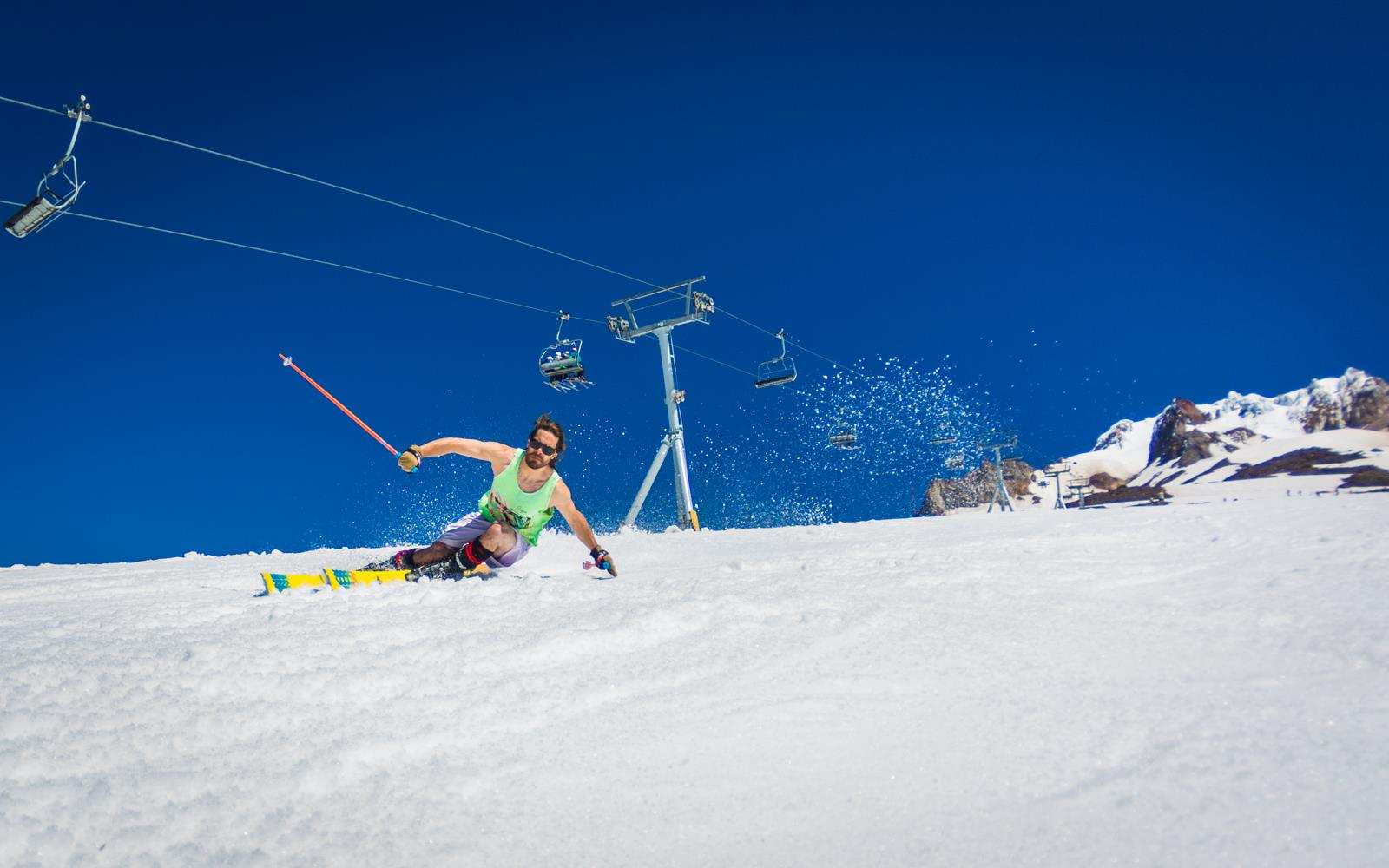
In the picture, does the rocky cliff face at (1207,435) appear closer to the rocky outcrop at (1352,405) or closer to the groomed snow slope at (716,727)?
the rocky outcrop at (1352,405)

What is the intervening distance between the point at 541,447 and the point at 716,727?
10.7 ft

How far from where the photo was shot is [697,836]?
4.70 ft

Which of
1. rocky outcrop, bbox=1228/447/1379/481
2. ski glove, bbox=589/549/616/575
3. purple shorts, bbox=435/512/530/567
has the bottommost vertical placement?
ski glove, bbox=589/549/616/575

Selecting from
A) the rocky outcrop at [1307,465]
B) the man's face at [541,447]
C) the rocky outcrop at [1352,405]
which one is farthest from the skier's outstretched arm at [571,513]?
the rocky outcrop at [1352,405]

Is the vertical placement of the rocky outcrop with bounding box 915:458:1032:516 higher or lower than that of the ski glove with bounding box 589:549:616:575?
higher

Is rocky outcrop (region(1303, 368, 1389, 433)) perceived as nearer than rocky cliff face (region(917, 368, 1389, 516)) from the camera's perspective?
Yes

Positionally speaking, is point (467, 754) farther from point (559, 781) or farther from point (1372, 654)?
point (1372, 654)

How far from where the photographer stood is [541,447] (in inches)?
191

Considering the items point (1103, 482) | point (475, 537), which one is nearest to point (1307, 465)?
point (1103, 482)

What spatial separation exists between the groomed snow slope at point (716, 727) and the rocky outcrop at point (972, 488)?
9681 cm

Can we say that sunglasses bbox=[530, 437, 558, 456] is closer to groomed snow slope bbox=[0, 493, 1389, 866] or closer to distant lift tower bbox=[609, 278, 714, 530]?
groomed snow slope bbox=[0, 493, 1389, 866]

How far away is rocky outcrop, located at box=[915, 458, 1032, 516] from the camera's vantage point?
313 ft

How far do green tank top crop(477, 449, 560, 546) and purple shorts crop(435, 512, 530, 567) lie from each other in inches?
3.4

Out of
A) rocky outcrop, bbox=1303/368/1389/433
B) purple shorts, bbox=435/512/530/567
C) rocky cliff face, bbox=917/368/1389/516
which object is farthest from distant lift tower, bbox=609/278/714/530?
rocky outcrop, bbox=1303/368/1389/433
